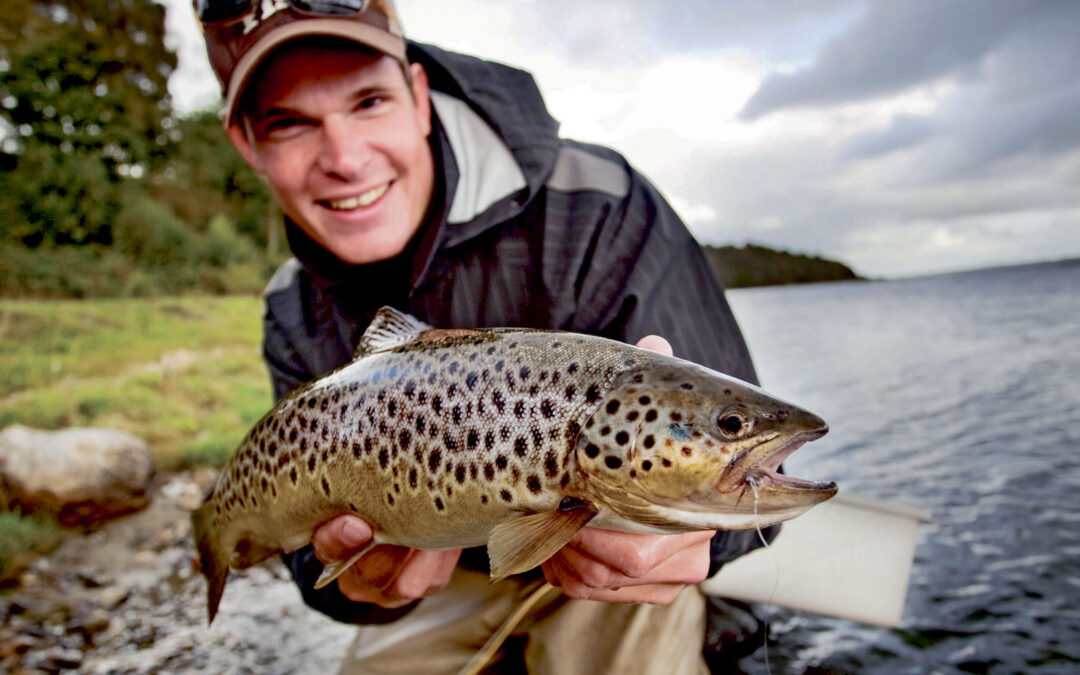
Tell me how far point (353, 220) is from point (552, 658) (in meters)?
2.07

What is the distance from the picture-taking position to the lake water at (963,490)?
424 centimetres

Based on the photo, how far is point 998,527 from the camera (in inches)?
237

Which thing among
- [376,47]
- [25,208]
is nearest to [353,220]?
[376,47]

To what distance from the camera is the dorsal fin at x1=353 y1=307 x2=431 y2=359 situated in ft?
7.02

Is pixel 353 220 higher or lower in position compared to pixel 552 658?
higher

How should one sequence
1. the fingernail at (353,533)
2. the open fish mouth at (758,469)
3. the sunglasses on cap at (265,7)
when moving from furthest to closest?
the sunglasses on cap at (265,7) → the fingernail at (353,533) → the open fish mouth at (758,469)

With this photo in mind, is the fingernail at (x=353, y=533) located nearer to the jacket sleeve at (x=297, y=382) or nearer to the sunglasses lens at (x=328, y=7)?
the jacket sleeve at (x=297, y=382)

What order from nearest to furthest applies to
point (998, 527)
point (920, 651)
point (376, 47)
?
1. point (376, 47)
2. point (920, 651)
3. point (998, 527)

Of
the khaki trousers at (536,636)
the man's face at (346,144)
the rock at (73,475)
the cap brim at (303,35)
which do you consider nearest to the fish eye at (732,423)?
the khaki trousers at (536,636)

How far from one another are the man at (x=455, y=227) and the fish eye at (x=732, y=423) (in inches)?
45.4

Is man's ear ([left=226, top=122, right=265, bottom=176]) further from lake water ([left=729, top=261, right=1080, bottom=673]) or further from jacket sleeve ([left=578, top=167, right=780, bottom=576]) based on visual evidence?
lake water ([left=729, top=261, right=1080, bottom=673])

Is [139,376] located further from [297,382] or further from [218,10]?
[218,10]

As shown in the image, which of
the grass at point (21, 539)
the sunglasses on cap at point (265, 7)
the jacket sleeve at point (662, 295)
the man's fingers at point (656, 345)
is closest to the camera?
the man's fingers at point (656, 345)

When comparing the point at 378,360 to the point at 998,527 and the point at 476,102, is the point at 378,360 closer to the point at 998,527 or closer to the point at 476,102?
the point at 476,102
